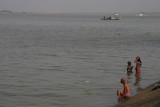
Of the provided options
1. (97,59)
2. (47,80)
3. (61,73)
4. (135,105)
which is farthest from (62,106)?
(97,59)

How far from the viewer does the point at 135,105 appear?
14.8 m

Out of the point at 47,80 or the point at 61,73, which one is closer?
the point at 47,80

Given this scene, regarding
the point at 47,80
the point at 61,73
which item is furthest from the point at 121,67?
the point at 47,80

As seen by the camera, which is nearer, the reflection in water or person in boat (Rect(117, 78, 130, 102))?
person in boat (Rect(117, 78, 130, 102))

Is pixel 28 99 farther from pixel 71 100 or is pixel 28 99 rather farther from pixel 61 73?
pixel 61 73

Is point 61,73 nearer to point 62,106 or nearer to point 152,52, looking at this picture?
point 62,106

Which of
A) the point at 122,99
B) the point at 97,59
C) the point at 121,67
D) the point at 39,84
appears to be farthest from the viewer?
the point at 97,59

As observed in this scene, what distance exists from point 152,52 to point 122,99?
81.9ft

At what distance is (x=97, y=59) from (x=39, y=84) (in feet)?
44.2

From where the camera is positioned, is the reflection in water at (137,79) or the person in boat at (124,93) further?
→ the reflection in water at (137,79)

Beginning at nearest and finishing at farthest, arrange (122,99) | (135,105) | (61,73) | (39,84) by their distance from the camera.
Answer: (135,105), (122,99), (39,84), (61,73)

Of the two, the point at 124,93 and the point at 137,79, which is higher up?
the point at 124,93

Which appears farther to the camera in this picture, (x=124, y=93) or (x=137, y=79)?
(x=137, y=79)

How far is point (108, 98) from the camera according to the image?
66.0 feet
